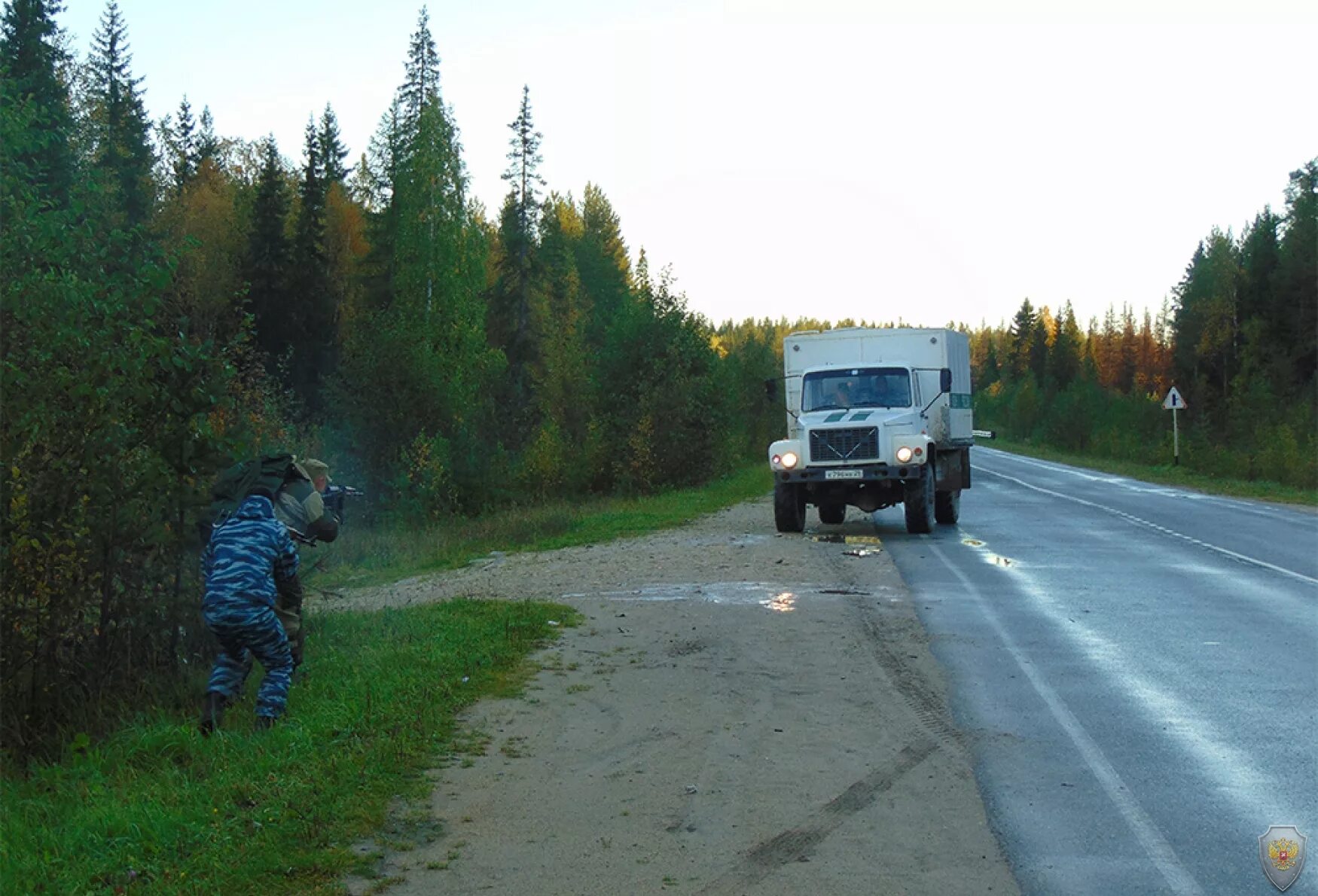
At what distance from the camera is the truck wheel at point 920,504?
1958 centimetres

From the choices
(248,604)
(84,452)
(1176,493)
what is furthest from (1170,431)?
(248,604)

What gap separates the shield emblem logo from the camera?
4.77 metres

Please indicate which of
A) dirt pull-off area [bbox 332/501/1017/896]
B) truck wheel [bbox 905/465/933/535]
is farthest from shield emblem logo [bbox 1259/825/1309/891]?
truck wheel [bbox 905/465/933/535]

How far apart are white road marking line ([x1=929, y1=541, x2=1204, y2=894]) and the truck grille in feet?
30.9

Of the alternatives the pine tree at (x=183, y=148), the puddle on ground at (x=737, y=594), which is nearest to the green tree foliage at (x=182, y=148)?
the pine tree at (x=183, y=148)

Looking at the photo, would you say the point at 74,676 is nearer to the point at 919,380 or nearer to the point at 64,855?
the point at 64,855

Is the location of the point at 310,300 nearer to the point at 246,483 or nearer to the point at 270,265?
the point at 270,265

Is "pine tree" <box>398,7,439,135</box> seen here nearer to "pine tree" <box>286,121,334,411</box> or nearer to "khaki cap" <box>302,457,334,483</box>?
"pine tree" <box>286,121,334,411</box>

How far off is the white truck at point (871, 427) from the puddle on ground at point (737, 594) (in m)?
5.85

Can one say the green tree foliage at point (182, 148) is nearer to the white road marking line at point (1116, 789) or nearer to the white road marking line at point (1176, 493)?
the white road marking line at point (1176, 493)

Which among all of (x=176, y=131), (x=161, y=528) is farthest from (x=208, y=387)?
(x=176, y=131)

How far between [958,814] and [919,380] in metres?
15.8

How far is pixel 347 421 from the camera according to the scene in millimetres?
33062

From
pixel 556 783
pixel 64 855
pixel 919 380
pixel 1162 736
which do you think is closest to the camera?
pixel 64 855
